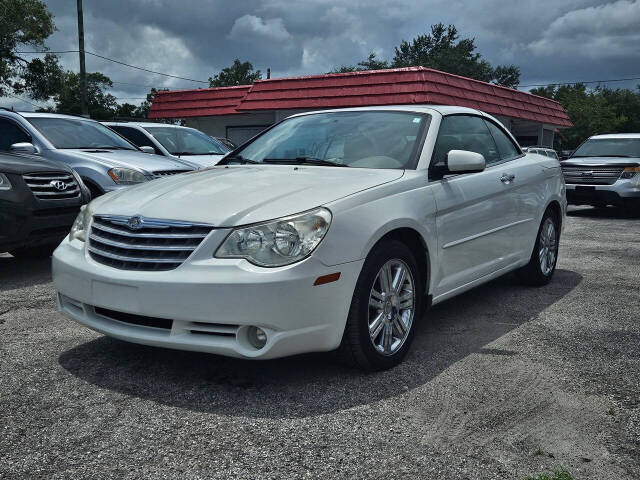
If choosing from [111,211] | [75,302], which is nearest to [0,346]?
Result: [75,302]

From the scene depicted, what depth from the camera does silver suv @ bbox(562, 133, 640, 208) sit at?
12691mm

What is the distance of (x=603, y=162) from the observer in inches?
514

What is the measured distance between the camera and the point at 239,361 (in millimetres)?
3814

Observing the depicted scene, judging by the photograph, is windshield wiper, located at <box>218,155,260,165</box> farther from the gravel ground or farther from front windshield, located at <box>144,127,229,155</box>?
front windshield, located at <box>144,127,229,155</box>

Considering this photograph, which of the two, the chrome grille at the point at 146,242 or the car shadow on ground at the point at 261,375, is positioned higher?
the chrome grille at the point at 146,242

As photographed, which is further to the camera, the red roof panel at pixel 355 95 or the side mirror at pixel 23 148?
the red roof panel at pixel 355 95

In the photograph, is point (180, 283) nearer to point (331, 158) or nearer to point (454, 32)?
point (331, 158)

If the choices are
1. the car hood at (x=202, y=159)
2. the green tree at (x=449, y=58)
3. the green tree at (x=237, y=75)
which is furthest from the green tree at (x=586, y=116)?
the car hood at (x=202, y=159)

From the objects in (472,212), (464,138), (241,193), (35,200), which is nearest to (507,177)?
(464,138)

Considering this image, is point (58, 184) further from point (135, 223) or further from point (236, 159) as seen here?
point (135, 223)

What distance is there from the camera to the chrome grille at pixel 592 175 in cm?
1288

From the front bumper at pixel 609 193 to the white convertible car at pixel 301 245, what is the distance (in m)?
8.96

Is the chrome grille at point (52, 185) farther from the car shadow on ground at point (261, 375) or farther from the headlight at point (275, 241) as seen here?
the headlight at point (275, 241)

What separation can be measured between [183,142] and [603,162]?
812 cm
